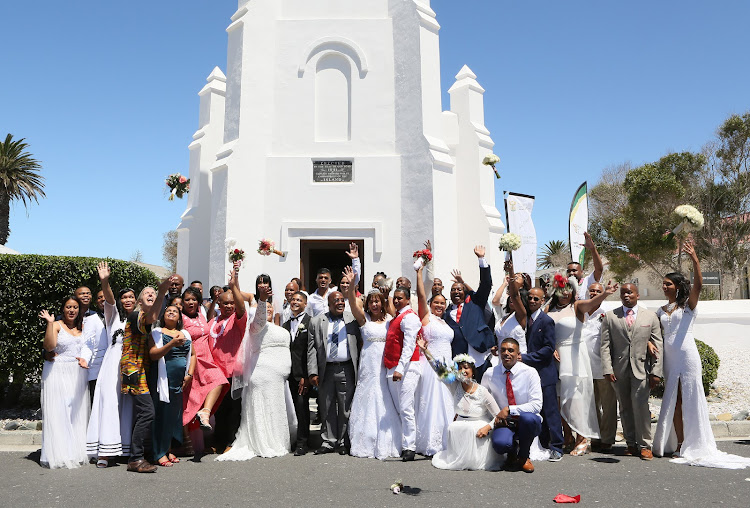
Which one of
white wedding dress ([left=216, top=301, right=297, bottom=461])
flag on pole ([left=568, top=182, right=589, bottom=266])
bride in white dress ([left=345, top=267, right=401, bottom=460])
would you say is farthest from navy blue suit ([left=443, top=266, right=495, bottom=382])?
flag on pole ([left=568, top=182, right=589, bottom=266])

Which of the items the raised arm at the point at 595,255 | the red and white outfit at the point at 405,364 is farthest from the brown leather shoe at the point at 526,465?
the raised arm at the point at 595,255

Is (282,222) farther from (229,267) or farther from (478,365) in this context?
(478,365)

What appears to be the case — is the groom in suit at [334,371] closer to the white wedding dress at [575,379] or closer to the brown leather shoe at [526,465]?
the brown leather shoe at [526,465]

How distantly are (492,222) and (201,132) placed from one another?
8.87 m

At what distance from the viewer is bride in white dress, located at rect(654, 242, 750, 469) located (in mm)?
6461

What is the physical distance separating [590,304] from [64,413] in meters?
6.10

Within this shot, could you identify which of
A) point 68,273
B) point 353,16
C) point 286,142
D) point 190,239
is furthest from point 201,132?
point 68,273

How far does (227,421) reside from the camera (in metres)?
7.54

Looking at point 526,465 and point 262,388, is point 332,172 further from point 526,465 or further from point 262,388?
point 526,465

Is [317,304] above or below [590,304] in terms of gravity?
above

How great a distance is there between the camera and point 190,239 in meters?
16.0

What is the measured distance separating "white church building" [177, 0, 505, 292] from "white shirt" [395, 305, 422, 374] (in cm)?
633

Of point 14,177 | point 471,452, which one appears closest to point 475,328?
point 471,452

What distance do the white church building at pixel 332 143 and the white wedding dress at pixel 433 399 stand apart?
6.07m
